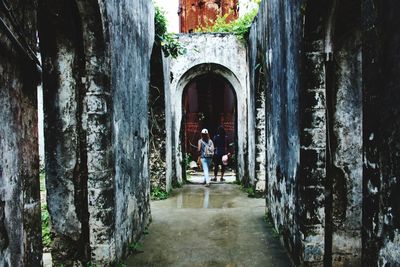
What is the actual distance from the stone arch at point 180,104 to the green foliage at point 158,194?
149cm

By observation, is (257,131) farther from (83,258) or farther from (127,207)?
(83,258)

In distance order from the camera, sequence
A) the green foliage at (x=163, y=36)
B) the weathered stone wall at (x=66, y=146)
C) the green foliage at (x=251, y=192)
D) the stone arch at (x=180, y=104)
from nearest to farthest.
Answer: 1. the weathered stone wall at (x=66, y=146)
2. the green foliage at (x=163, y=36)
3. the green foliage at (x=251, y=192)
4. the stone arch at (x=180, y=104)

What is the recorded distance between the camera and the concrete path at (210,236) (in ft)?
15.0

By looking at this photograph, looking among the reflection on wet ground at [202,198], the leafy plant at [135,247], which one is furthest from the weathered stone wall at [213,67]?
the leafy plant at [135,247]

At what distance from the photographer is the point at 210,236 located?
554 cm

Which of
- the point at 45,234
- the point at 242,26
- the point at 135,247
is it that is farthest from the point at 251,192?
the point at 45,234

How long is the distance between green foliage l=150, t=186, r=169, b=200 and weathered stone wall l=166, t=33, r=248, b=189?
122cm

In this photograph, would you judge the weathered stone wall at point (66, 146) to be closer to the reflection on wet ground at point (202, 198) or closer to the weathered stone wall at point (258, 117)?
the reflection on wet ground at point (202, 198)

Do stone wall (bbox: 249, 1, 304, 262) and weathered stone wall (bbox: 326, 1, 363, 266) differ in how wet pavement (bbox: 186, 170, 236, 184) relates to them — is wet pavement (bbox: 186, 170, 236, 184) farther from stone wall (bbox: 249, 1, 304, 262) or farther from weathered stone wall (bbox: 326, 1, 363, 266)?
weathered stone wall (bbox: 326, 1, 363, 266)

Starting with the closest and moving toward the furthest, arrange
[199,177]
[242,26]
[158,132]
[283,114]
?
[283,114] → [158,132] → [242,26] → [199,177]

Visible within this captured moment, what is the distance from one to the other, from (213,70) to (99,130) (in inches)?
269

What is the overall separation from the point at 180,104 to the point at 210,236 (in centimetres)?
554

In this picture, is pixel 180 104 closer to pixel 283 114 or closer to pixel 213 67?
pixel 213 67

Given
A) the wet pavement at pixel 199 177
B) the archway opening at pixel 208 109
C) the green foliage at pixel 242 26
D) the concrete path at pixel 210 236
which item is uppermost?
the green foliage at pixel 242 26
